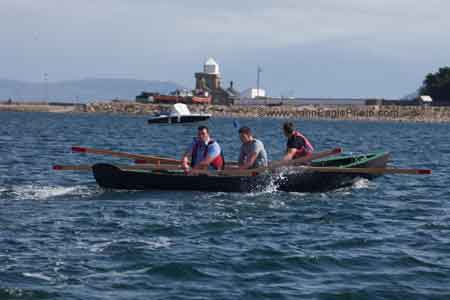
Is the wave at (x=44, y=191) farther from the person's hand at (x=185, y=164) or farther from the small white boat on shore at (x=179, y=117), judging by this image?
the small white boat on shore at (x=179, y=117)

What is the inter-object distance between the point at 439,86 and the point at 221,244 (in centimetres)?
12654

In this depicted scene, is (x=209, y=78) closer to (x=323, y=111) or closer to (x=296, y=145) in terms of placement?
(x=323, y=111)

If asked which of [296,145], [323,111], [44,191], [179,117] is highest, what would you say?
[296,145]

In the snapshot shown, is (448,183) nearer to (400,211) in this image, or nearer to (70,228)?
(400,211)

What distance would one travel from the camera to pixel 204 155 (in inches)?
858

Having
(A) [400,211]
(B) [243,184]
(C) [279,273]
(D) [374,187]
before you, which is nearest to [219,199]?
(B) [243,184]

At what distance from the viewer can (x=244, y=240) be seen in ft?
49.8

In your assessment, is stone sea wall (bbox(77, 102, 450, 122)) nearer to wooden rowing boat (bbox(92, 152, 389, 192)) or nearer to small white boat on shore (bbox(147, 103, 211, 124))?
small white boat on shore (bbox(147, 103, 211, 124))

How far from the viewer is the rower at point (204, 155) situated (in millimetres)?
21656

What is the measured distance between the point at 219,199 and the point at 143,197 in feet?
5.87

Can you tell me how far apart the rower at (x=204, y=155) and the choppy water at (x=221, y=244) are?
947mm

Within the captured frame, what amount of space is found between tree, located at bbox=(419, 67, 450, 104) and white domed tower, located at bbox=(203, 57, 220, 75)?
45.8m

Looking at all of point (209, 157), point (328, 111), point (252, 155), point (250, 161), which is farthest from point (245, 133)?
point (328, 111)

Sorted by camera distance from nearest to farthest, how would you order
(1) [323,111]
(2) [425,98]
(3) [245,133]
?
(3) [245,133], (2) [425,98], (1) [323,111]
